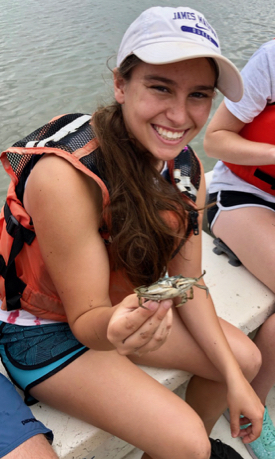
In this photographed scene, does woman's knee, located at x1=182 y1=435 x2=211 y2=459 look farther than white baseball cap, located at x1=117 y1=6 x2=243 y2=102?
Yes

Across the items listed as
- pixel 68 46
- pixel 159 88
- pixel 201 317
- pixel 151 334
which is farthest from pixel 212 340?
pixel 68 46

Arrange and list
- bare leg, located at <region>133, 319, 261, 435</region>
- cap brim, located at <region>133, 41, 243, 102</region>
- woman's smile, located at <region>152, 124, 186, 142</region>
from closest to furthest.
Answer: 1. cap brim, located at <region>133, 41, 243, 102</region>
2. woman's smile, located at <region>152, 124, 186, 142</region>
3. bare leg, located at <region>133, 319, 261, 435</region>

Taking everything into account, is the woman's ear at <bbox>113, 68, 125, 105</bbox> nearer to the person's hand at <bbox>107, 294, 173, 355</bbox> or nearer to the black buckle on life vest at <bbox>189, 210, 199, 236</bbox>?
the black buckle on life vest at <bbox>189, 210, 199, 236</bbox>

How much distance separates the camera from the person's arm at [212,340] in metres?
1.60

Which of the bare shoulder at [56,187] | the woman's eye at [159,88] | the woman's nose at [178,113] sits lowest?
the bare shoulder at [56,187]

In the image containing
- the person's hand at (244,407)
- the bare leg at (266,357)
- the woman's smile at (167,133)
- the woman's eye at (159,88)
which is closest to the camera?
the woman's eye at (159,88)

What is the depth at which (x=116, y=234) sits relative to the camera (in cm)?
140

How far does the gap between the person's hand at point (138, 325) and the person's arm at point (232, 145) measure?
1.34m

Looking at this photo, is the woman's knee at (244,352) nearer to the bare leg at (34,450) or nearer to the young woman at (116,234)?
the young woman at (116,234)

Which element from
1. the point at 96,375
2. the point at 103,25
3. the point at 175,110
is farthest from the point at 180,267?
the point at 103,25

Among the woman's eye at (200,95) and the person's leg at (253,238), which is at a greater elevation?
the woman's eye at (200,95)

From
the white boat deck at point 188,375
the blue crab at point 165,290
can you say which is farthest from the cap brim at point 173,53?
the white boat deck at point 188,375

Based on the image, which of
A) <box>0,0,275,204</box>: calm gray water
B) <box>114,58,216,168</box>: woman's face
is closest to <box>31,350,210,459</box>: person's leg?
<box>114,58,216,168</box>: woman's face

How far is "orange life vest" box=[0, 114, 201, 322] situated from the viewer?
134 cm
